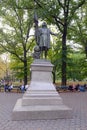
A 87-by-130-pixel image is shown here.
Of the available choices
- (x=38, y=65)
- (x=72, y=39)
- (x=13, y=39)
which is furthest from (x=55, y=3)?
(x=38, y=65)

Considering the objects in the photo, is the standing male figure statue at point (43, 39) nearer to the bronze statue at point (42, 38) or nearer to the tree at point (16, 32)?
the bronze statue at point (42, 38)

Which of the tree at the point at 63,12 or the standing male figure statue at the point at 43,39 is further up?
the tree at the point at 63,12

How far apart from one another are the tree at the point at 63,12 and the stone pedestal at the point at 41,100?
1806cm

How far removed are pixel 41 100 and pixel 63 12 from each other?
2130 cm

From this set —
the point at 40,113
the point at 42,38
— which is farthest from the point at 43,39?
the point at 40,113

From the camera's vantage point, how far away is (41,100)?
37.0 ft

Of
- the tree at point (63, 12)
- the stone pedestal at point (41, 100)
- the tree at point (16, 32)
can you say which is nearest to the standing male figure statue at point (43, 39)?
the stone pedestal at point (41, 100)

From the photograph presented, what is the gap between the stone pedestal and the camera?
10430 mm

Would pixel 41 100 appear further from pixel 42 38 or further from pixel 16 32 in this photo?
pixel 16 32

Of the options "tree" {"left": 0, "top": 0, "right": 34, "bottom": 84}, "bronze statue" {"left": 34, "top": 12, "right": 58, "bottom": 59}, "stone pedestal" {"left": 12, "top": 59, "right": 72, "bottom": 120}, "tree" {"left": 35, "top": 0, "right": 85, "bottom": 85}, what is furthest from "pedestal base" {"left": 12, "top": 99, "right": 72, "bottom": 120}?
"tree" {"left": 0, "top": 0, "right": 34, "bottom": 84}

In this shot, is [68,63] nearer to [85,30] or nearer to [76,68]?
[76,68]

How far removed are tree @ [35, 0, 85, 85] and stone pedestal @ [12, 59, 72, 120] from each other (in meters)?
18.1

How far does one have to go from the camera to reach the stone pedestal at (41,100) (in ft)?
34.2

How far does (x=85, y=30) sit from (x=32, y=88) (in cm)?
2500
